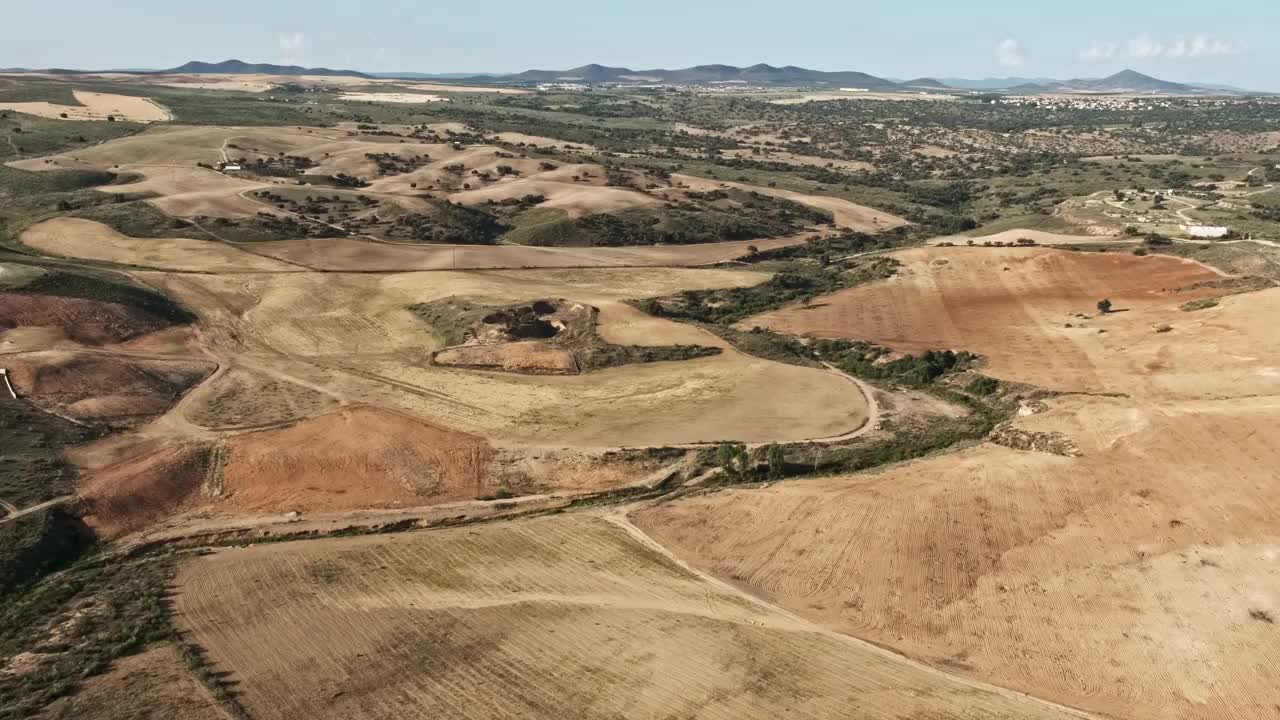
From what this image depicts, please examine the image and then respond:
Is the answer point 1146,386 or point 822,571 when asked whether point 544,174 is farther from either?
point 822,571

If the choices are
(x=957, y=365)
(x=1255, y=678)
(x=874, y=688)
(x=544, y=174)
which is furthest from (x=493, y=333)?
(x=544, y=174)

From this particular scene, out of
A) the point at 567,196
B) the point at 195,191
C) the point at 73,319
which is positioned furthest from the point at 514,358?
the point at 195,191

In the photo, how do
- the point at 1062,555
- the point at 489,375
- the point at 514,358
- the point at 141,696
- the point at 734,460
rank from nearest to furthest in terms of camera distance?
the point at 141,696 < the point at 1062,555 < the point at 734,460 < the point at 489,375 < the point at 514,358

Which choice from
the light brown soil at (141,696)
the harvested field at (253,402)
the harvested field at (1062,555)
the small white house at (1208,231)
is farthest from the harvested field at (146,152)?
the small white house at (1208,231)

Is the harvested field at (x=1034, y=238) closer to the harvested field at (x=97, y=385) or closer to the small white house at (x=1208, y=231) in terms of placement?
Result: the small white house at (x=1208, y=231)

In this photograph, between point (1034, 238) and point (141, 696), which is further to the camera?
point (1034, 238)

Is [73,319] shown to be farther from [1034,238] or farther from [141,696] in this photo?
[1034,238]
